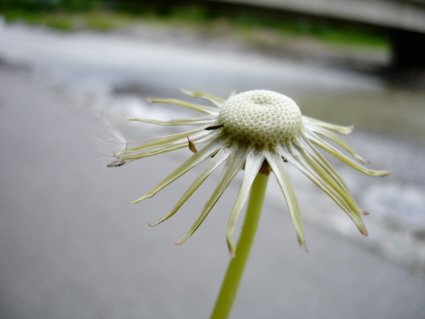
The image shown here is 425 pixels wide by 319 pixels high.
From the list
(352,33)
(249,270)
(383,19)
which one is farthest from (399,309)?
(352,33)

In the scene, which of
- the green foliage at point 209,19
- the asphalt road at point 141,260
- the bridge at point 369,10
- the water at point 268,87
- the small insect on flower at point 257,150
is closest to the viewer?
the small insect on flower at point 257,150

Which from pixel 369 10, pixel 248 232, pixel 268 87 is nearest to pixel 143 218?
pixel 248 232

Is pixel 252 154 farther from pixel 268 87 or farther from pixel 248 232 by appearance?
pixel 268 87

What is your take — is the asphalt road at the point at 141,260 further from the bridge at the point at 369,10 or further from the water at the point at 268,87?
the bridge at the point at 369,10

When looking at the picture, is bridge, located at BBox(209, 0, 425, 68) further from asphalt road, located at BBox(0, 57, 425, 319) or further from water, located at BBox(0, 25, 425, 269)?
asphalt road, located at BBox(0, 57, 425, 319)

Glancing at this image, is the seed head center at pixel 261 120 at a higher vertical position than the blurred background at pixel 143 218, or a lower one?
higher

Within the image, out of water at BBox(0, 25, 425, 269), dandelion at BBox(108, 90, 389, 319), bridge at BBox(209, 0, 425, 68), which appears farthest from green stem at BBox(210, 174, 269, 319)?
bridge at BBox(209, 0, 425, 68)

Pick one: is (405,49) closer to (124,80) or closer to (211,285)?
(124,80)

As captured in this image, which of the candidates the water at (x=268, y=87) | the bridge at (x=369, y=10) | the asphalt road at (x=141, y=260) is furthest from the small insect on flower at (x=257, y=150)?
the bridge at (x=369, y=10)
